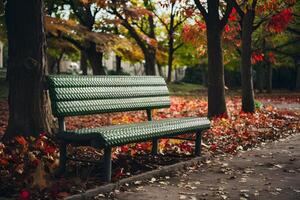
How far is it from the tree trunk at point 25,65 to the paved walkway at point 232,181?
2513 millimetres

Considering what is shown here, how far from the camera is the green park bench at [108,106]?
525cm

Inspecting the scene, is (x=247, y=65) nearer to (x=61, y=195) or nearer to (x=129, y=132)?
(x=129, y=132)

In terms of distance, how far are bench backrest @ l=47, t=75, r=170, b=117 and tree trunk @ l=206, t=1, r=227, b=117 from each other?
15.1 feet

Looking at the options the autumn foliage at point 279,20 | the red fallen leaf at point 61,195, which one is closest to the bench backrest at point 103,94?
the red fallen leaf at point 61,195

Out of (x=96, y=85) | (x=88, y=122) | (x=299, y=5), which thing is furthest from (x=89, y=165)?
(x=299, y=5)

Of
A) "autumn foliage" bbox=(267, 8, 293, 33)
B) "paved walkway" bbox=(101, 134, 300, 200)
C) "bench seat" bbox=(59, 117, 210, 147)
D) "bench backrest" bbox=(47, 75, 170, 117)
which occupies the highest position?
"autumn foliage" bbox=(267, 8, 293, 33)

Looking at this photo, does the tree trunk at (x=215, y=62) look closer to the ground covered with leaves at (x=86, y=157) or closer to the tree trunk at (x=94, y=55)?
the ground covered with leaves at (x=86, y=157)

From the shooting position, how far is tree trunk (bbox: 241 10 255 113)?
552 inches

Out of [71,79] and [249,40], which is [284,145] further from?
[249,40]

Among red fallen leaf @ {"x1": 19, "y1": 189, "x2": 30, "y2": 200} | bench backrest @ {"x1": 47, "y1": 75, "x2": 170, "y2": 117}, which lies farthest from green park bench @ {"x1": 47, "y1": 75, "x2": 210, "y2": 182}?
red fallen leaf @ {"x1": 19, "y1": 189, "x2": 30, "y2": 200}

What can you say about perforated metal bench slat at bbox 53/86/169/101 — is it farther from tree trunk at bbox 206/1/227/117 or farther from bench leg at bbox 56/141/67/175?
tree trunk at bbox 206/1/227/117

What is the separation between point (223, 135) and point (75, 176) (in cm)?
463

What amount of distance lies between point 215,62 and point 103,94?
6408 mm

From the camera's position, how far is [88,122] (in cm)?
1180
